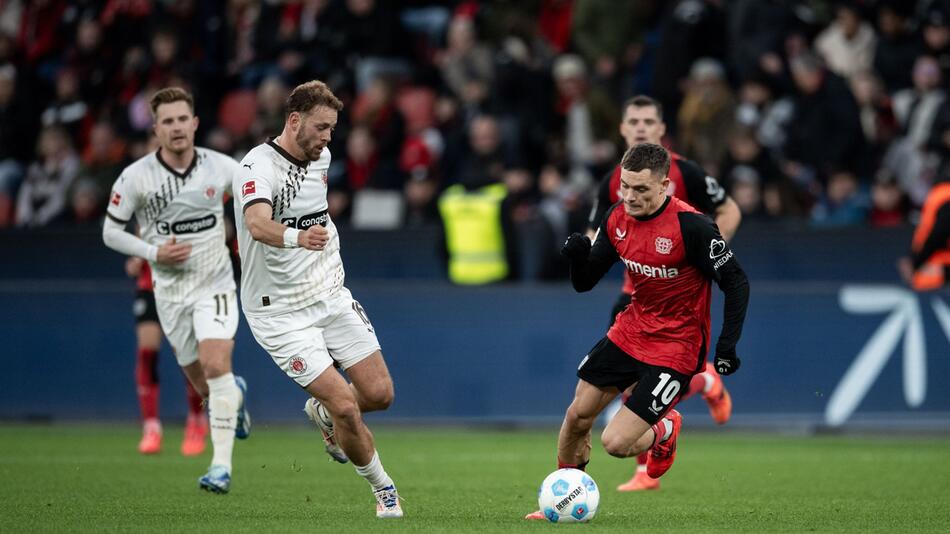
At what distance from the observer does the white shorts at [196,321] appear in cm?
1070

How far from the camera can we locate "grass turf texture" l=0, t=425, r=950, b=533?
848 centimetres

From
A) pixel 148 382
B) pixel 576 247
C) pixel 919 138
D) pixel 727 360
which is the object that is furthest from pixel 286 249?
pixel 919 138

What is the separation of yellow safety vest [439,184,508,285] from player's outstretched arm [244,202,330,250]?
7.33 meters

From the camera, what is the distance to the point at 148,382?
1325 cm

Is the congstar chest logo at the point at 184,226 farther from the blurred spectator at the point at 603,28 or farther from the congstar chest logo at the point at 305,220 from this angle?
the blurred spectator at the point at 603,28

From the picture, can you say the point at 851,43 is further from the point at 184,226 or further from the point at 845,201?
the point at 184,226

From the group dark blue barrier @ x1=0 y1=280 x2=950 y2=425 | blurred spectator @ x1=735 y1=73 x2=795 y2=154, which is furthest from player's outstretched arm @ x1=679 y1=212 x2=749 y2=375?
blurred spectator @ x1=735 y1=73 x2=795 y2=154

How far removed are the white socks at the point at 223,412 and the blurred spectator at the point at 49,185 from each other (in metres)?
8.54

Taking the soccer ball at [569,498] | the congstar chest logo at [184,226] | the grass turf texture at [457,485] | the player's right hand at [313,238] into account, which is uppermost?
the player's right hand at [313,238]

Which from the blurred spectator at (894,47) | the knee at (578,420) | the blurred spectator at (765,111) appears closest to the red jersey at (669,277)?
the knee at (578,420)

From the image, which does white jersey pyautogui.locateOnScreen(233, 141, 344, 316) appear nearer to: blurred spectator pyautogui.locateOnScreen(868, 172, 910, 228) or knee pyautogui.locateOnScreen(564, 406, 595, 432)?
knee pyautogui.locateOnScreen(564, 406, 595, 432)

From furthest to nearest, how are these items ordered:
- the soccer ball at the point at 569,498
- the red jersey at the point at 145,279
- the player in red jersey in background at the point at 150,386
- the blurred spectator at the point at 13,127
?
the blurred spectator at the point at 13,127 < the red jersey at the point at 145,279 < the player in red jersey in background at the point at 150,386 < the soccer ball at the point at 569,498

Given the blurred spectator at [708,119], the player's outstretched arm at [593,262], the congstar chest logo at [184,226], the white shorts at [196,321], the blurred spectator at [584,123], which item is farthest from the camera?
the blurred spectator at [584,123]

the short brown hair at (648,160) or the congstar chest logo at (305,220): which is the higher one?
the short brown hair at (648,160)
